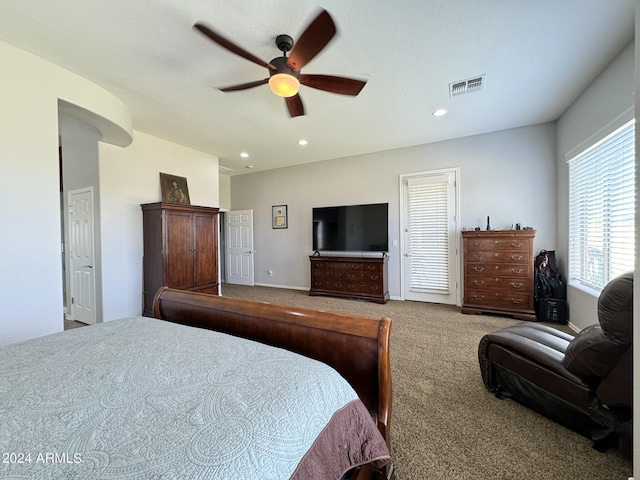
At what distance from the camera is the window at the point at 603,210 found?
240cm

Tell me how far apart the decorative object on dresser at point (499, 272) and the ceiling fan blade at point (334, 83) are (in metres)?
2.79

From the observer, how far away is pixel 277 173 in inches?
243

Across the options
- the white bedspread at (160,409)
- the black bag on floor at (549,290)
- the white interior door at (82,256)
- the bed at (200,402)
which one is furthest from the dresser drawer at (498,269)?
the white interior door at (82,256)

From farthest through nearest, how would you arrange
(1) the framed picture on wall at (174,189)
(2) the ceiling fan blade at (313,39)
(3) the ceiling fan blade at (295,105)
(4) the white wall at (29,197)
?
(1) the framed picture on wall at (174,189) < (3) the ceiling fan blade at (295,105) < (4) the white wall at (29,197) < (2) the ceiling fan blade at (313,39)

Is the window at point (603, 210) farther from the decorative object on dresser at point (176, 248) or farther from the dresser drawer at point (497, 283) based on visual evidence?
the decorative object on dresser at point (176, 248)

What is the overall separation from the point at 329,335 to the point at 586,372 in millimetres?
1458

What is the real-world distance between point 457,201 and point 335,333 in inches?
156

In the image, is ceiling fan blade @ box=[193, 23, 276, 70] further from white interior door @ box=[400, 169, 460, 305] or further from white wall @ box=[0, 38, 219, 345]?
white interior door @ box=[400, 169, 460, 305]

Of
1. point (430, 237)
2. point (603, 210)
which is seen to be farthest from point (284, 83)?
point (430, 237)

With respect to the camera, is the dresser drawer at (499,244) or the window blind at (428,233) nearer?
the dresser drawer at (499,244)

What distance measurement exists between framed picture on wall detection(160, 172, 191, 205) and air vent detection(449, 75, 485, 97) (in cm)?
412

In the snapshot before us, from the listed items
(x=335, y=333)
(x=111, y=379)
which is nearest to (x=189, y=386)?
(x=111, y=379)

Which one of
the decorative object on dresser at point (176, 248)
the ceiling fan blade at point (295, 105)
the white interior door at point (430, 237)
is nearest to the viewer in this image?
the ceiling fan blade at point (295, 105)

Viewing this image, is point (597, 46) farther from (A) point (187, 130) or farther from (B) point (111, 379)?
(A) point (187, 130)
